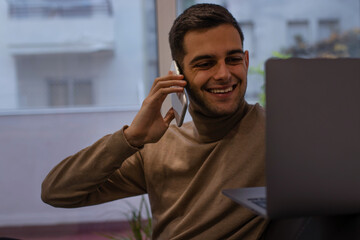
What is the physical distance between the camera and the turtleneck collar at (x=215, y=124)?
47.5 inches

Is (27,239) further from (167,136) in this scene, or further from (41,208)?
(167,136)

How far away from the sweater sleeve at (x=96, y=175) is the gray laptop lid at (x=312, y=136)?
0.55m

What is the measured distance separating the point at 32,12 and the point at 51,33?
0.51ft

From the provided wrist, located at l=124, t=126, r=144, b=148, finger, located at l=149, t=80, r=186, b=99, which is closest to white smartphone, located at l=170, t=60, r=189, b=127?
finger, located at l=149, t=80, r=186, b=99

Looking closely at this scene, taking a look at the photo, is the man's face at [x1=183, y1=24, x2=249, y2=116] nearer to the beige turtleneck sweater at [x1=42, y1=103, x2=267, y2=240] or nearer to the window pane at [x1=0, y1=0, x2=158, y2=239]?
the beige turtleneck sweater at [x1=42, y1=103, x2=267, y2=240]

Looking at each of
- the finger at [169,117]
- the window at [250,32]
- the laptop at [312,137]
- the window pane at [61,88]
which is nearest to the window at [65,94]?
the window pane at [61,88]

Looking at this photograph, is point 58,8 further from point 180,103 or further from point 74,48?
point 180,103

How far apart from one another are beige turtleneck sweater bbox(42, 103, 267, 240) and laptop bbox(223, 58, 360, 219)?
42 cm

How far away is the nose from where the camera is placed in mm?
1147

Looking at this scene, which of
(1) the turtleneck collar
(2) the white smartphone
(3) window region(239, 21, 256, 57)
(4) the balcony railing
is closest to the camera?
(2) the white smartphone

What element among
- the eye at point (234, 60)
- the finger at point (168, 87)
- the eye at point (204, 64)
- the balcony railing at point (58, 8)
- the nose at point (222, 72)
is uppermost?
the balcony railing at point (58, 8)

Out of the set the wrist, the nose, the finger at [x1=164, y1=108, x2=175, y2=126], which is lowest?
the wrist

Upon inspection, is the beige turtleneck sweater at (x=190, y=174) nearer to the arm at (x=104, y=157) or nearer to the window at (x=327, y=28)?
the arm at (x=104, y=157)

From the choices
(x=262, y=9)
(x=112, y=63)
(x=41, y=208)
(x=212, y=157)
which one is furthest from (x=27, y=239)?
(x=262, y=9)
